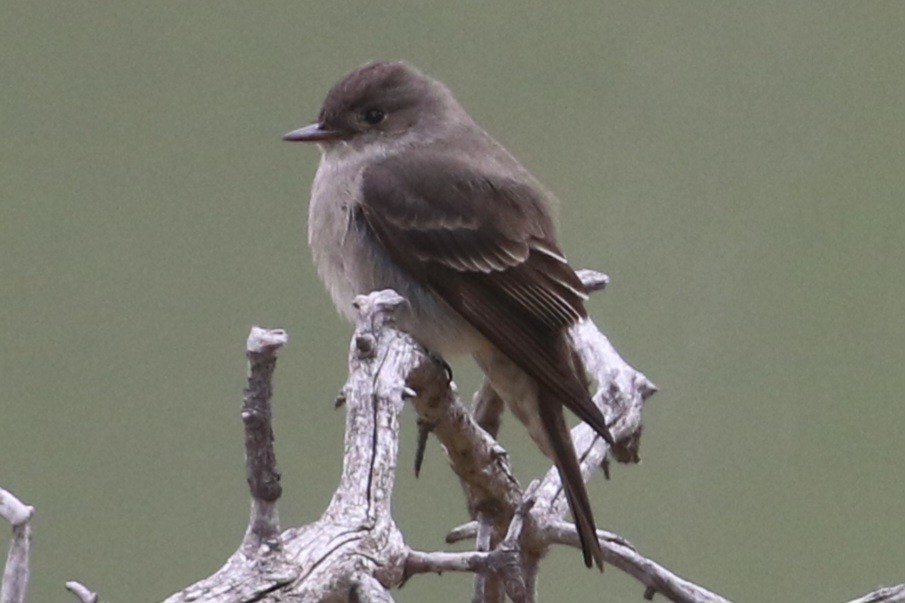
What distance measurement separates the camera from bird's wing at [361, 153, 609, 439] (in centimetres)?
378

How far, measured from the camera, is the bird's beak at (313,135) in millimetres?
4284

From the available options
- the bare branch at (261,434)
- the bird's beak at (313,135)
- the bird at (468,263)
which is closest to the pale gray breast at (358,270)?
the bird at (468,263)

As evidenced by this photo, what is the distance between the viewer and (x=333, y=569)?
2.41 metres

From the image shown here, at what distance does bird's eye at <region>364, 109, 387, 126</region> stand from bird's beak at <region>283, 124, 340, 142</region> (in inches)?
4.3

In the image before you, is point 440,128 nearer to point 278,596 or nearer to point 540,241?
point 540,241

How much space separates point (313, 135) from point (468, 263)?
0.73m

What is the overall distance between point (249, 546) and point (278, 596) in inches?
3.9

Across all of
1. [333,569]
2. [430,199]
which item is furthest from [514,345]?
[333,569]

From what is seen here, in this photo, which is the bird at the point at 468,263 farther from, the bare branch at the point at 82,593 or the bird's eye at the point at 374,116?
the bare branch at the point at 82,593

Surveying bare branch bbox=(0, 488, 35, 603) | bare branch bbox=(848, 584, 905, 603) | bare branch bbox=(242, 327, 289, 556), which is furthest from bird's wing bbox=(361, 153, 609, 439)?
bare branch bbox=(0, 488, 35, 603)

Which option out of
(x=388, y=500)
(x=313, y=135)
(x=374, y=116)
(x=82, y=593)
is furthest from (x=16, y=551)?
(x=374, y=116)

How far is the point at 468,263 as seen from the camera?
386 centimetres

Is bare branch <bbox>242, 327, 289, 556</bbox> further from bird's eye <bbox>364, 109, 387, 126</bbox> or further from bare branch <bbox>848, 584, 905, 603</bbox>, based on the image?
bird's eye <bbox>364, 109, 387, 126</bbox>

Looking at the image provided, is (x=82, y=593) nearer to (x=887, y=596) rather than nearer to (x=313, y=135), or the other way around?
(x=887, y=596)
